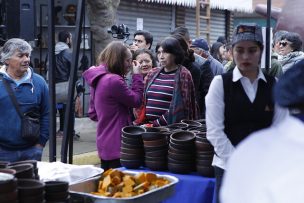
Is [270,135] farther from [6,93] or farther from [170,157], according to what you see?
[6,93]

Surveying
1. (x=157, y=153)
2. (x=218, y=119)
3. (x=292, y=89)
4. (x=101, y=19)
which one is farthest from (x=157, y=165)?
(x=101, y=19)

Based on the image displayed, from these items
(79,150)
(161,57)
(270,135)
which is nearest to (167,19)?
(79,150)

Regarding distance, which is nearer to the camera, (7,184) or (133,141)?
(7,184)

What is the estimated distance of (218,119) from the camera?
372cm

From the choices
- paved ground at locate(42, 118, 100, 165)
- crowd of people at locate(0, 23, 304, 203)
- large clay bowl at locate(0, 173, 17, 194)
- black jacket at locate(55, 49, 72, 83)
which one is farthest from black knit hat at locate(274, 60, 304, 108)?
black jacket at locate(55, 49, 72, 83)

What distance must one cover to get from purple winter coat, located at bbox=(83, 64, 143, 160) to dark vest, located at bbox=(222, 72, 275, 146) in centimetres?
153

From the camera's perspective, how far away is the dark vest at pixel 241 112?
12.1 ft

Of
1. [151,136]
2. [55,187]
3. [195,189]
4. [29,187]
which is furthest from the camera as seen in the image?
[151,136]

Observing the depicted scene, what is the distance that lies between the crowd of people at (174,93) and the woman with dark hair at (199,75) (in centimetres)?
1

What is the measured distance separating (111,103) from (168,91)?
520mm

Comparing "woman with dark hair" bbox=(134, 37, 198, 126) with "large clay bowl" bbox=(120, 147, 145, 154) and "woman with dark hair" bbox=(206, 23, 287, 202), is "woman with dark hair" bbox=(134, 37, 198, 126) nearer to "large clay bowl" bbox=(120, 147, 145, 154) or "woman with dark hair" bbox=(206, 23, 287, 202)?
"large clay bowl" bbox=(120, 147, 145, 154)

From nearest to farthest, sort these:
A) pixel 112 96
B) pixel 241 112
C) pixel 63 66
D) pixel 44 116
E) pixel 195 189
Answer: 1. pixel 241 112
2. pixel 195 189
3. pixel 44 116
4. pixel 112 96
5. pixel 63 66

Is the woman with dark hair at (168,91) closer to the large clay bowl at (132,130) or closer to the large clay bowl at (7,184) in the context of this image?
the large clay bowl at (132,130)

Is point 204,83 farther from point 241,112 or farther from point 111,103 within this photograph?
point 241,112
